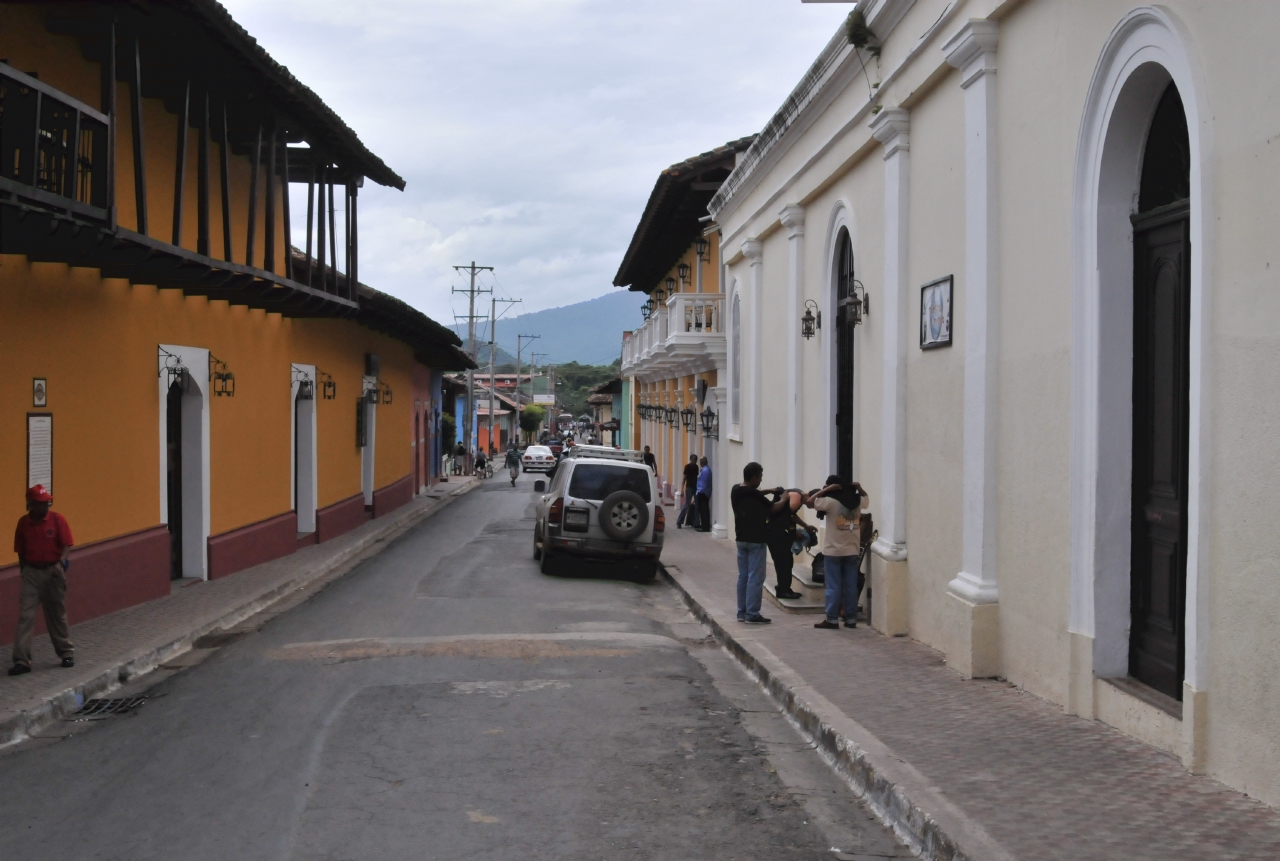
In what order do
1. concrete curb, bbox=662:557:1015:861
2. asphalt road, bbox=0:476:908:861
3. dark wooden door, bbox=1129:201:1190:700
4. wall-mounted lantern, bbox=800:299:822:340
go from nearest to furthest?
1. concrete curb, bbox=662:557:1015:861
2. asphalt road, bbox=0:476:908:861
3. dark wooden door, bbox=1129:201:1190:700
4. wall-mounted lantern, bbox=800:299:822:340

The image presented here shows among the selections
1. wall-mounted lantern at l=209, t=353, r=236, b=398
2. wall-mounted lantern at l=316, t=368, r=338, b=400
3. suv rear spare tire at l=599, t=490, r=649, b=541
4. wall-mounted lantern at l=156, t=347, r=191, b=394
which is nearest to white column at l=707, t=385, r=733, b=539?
suv rear spare tire at l=599, t=490, r=649, b=541

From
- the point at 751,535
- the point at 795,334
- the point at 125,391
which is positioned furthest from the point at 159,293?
the point at 795,334

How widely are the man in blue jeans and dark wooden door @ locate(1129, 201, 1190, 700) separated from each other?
4804 millimetres

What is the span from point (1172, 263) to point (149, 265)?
31.3 ft

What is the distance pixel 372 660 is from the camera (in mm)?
9984

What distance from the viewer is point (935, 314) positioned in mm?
10031

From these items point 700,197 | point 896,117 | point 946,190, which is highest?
point 700,197

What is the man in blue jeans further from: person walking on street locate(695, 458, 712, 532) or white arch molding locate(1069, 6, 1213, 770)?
person walking on street locate(695, 458, 712, 532)

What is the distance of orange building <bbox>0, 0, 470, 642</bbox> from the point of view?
33.9 ft

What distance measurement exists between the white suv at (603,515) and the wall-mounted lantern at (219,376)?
15.5 ft

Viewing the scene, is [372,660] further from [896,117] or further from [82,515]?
[896,117]

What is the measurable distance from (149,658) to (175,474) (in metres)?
5.47

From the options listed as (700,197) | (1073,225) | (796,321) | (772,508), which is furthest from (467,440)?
(1073,225)

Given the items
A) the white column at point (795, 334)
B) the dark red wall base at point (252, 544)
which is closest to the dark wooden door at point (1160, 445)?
the white column at point (795, 334)
